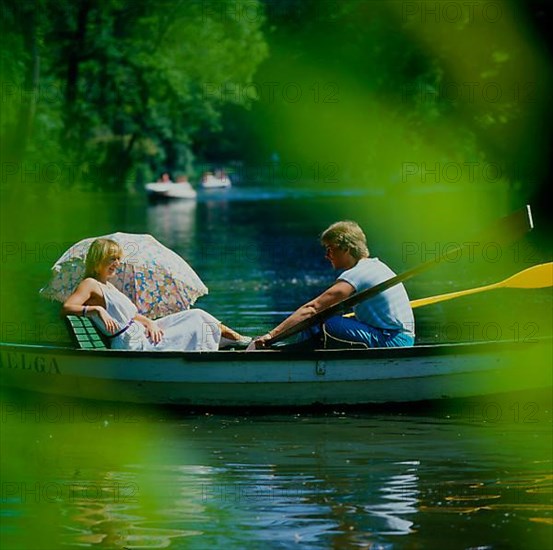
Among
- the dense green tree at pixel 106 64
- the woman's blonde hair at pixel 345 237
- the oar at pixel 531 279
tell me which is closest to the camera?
the woman's blonde hair at pixel 345 237

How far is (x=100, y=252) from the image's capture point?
13.0 metres

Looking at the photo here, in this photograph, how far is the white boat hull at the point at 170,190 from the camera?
214ft

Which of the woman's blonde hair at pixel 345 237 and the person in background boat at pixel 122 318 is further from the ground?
the woman's blonde hair at pixel 345 237

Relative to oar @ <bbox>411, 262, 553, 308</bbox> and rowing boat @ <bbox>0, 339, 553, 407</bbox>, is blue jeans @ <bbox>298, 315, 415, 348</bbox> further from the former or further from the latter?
oar @ <bbox>411, 262, 553, 308</bbox>

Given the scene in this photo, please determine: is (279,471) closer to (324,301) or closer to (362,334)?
(324,301)

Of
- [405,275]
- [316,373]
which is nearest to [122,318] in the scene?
[316,373]

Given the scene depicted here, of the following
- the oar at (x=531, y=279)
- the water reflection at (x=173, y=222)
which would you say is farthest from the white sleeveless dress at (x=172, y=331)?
the water reflection at (x=173, y=222)

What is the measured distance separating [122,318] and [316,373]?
1657 mm

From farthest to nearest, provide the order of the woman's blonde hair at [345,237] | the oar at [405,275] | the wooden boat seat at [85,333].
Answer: the wooden boat seat at [85,333] < the oar at [405,275] < the woman's blonde hair at [345,237]

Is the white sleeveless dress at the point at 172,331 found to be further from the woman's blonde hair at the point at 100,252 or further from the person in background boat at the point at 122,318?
the woman's blonde hair at the point at 100,252

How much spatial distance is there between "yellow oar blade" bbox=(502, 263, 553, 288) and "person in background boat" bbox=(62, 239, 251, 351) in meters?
2.88

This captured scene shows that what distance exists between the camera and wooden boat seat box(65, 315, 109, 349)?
13344mm

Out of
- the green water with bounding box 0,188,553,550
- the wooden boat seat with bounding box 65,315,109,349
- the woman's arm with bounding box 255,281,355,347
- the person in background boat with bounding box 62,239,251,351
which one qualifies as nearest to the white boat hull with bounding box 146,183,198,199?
the green water with bounding box 0,188,553,550

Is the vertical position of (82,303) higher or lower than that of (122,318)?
higher
